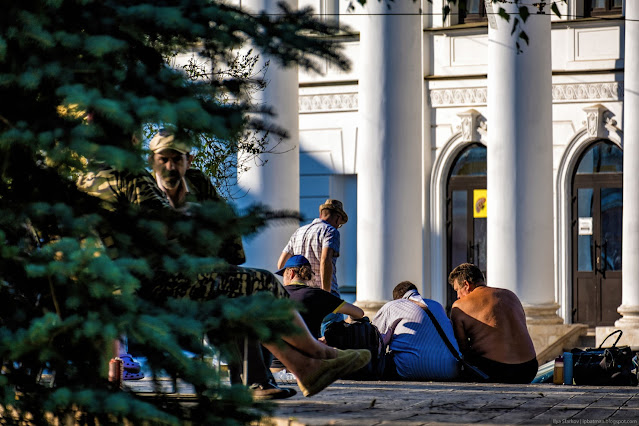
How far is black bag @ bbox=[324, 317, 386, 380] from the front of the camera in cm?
1036

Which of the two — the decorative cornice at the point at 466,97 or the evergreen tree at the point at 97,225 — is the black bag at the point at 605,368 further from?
the decorative cornice at the point at 466,97

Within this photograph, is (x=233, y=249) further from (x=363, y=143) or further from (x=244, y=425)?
(x=363, y=143)

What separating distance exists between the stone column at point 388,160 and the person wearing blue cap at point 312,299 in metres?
5.71

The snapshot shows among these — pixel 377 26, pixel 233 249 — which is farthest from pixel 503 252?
pixel 233 249

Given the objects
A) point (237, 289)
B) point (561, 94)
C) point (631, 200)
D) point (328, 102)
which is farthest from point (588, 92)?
point (237, 289)

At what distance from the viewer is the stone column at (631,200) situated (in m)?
17.5

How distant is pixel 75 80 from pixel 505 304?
683 cm

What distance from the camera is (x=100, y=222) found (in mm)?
4504

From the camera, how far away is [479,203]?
21.8m

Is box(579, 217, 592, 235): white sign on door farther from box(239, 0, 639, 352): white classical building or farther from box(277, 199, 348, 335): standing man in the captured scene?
box(277, 199, 348, 335): standing man

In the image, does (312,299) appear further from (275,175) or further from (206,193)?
(275,175)

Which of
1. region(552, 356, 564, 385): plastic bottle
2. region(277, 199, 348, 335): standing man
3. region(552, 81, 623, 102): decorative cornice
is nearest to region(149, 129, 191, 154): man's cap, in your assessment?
region(552, 356, 564, 385): plastic bottle

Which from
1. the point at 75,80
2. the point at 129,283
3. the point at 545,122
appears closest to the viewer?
the point at 129,283

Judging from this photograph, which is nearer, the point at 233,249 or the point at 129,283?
the point at 129,283
